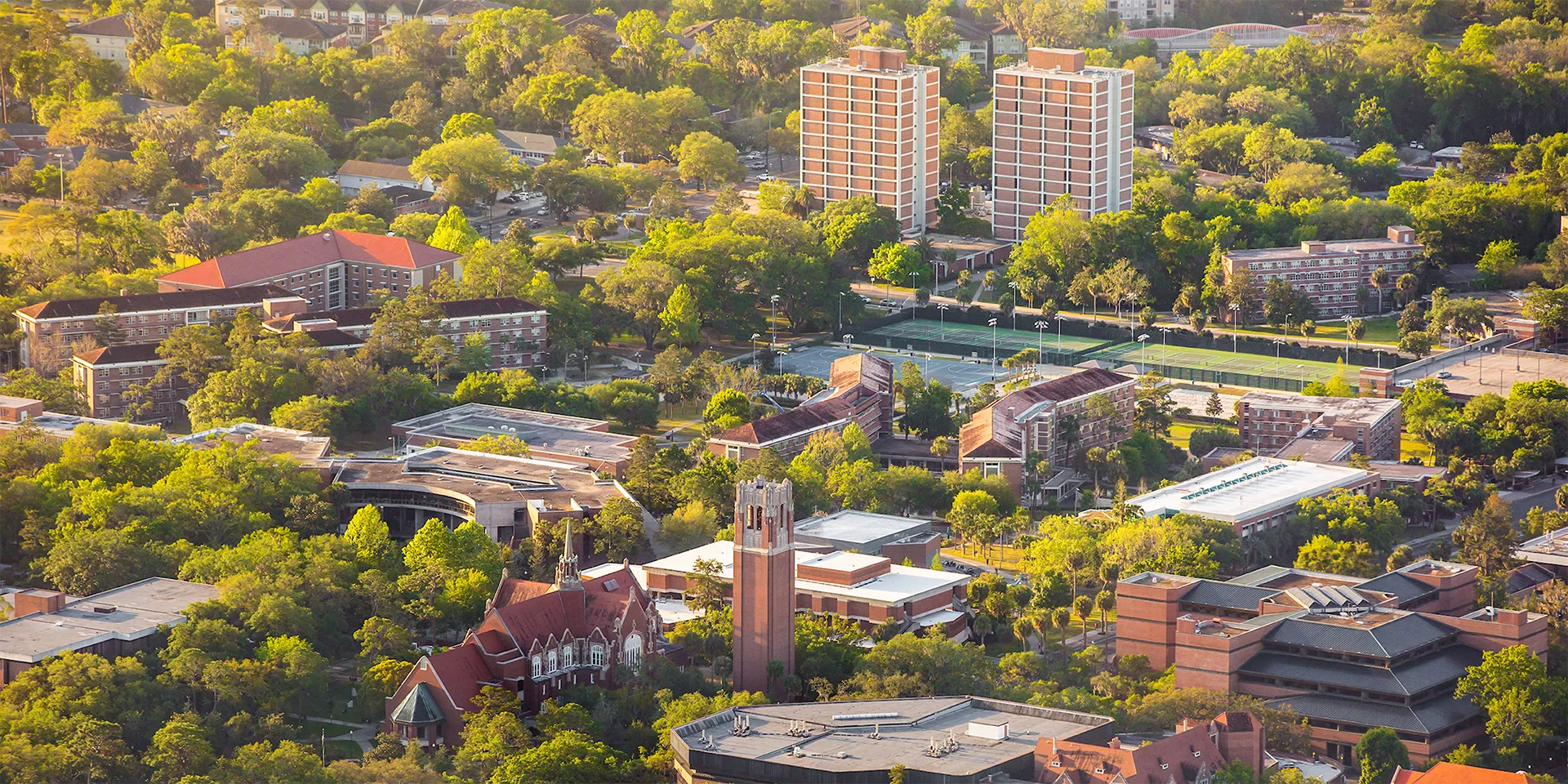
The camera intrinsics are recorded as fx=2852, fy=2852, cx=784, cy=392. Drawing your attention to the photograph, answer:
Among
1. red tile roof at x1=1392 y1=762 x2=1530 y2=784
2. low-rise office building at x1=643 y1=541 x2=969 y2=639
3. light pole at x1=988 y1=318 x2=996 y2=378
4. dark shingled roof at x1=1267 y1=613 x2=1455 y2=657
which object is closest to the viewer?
red tile roof at x1=1392 y1=762 x2=1530 y2=784

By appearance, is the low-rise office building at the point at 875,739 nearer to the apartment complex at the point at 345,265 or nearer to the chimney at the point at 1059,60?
the apartment complex at the point at 345,265

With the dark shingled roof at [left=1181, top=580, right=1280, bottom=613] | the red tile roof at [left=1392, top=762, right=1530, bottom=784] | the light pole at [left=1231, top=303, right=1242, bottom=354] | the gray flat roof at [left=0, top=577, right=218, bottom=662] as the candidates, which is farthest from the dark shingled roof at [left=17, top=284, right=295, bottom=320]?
the red tile roof at [left=1392, top=762, right=1530, bottom=784]

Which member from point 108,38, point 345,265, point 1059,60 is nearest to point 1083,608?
point 345,265

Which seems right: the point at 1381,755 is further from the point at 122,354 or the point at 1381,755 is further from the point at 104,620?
the point at 122,354

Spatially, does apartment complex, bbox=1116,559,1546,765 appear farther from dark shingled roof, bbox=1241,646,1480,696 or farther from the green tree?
the green tree

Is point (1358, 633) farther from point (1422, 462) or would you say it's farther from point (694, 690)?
point (1422, 462)

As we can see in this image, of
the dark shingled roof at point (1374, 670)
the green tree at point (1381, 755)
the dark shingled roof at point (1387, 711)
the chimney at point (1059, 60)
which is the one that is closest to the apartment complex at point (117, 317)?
the chimney at point (1059, 60)
